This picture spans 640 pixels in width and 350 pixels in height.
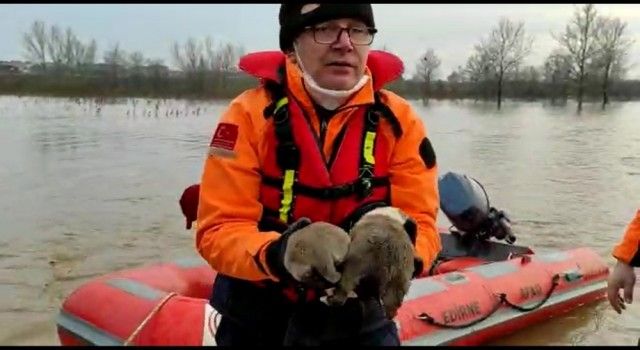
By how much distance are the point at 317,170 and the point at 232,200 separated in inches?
9.3

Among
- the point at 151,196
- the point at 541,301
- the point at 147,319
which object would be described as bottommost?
the point at 151,196

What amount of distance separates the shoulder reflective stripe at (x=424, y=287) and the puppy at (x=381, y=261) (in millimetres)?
3232

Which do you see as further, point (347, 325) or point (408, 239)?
point (347, 325)

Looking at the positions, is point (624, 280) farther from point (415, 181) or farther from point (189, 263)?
point (189, 263)

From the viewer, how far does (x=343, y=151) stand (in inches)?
76.9

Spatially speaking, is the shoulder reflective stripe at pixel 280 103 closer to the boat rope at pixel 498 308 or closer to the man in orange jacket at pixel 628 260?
the man in orange jacket at pixel 628 260

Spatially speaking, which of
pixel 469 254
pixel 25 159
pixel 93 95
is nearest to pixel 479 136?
pixel 25 159

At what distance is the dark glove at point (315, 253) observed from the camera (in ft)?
5.14

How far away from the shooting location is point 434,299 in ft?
15.9

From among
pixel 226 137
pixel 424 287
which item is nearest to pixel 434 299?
pixel 424 287

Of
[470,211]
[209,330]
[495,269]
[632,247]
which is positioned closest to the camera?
[632,247]

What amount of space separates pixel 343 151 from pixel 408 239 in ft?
1.32

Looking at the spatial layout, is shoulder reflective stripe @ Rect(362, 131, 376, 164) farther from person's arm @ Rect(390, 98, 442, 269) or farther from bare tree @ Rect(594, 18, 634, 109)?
bare tree @ Rect(594, 18, 634, 109)

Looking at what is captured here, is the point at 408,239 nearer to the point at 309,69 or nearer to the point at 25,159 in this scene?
the point at 309,69
